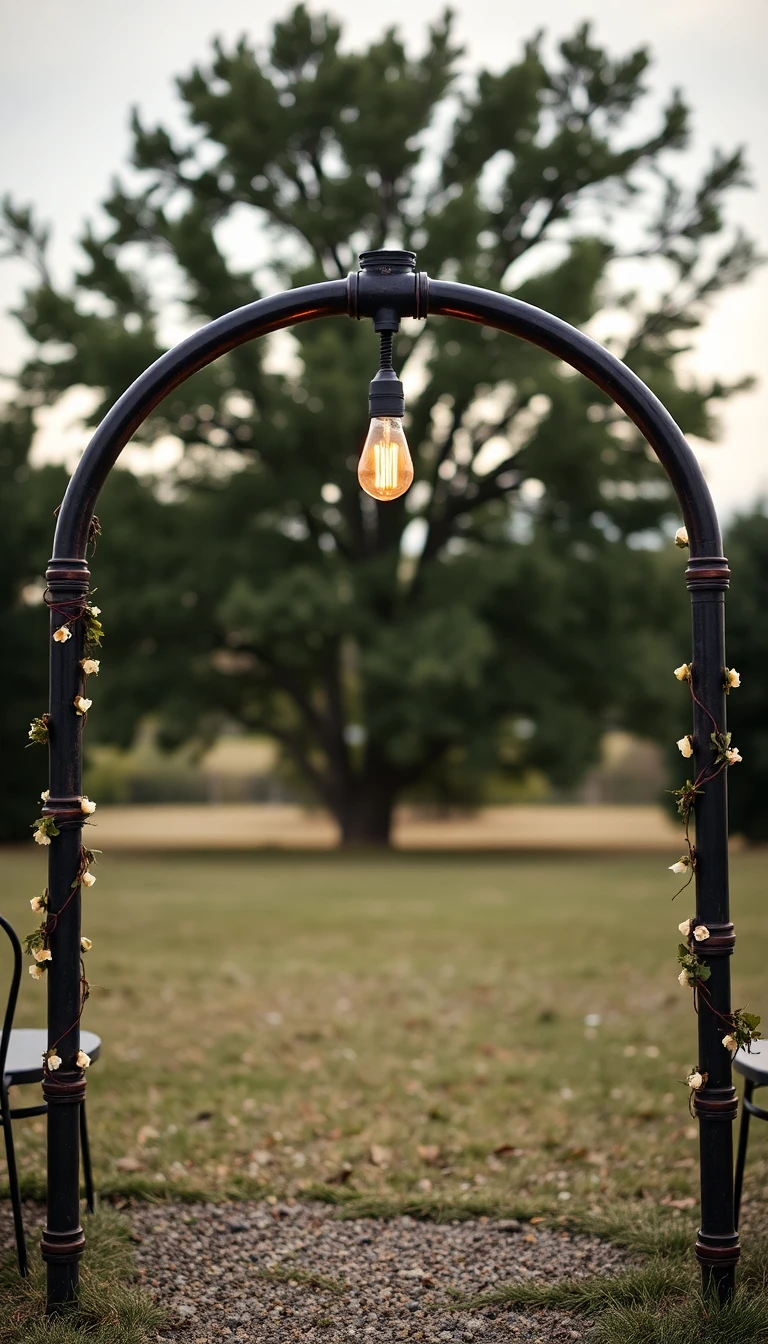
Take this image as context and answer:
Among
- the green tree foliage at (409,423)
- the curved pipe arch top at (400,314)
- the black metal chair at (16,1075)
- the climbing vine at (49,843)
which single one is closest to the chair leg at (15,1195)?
the black metal chair at (16,1075)

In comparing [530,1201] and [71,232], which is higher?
[71,232]

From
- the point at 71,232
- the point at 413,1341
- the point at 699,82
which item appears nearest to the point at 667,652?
the point at 699,82

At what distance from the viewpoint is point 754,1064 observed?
387cm

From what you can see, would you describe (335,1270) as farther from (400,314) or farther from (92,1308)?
(400,314)

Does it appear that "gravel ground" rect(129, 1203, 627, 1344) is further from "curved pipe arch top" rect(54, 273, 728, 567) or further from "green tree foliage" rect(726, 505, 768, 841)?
"green tree foliage" rect(726, 505, 768, 841)

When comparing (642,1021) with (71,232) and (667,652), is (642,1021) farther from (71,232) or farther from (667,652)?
(71,232)

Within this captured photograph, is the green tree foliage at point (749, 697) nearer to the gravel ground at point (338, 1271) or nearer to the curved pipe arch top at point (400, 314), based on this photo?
the gravel ground at point (338, 1271)

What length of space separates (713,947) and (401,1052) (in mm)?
3598

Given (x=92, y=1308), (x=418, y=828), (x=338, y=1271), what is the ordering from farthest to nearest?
1. (x=418, y=828)
2. (x=338, y=1271)
3. (x=92, y=1308)

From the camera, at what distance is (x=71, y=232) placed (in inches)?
878

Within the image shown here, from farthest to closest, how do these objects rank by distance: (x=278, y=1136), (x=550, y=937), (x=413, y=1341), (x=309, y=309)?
(x=550, y=937) < (x=278, y=1136) < (x=309, y=309) < (x=413, y=1341)

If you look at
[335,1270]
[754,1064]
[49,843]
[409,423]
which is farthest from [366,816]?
[49,843]

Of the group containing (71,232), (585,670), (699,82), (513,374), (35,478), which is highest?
(699,82)

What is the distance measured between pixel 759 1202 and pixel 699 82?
22.8 m
